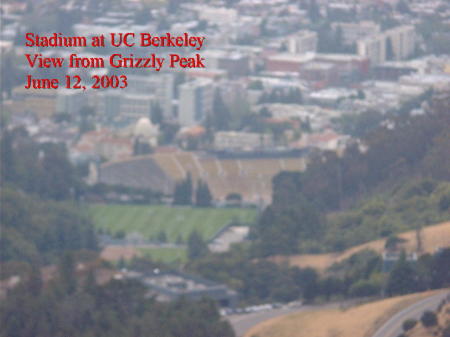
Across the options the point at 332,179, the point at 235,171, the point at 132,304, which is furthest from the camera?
the point at 235,171

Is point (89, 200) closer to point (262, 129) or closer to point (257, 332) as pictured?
point (262, 129)

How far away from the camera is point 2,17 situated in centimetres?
5556

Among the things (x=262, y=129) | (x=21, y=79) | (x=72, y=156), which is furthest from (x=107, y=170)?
(x=21, y=79)

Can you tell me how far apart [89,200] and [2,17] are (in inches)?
827

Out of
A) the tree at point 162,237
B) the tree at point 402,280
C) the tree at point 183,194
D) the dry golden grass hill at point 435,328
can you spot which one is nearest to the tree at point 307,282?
the tree at point 402,280

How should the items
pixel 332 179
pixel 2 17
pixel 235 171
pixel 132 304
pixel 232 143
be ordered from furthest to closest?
pixel 2 17 < pixel 232 143 < pixel 235 171 < pixel 332 179 < pixel 132 304

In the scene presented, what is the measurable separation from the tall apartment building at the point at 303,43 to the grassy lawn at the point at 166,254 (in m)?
19.3

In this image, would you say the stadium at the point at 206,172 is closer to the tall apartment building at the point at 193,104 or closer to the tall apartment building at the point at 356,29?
the tall apartment building at the point at 193,104

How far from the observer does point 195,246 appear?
30.4 m

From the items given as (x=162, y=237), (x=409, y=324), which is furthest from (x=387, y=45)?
(x=409, y=324)

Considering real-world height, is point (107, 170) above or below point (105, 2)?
below

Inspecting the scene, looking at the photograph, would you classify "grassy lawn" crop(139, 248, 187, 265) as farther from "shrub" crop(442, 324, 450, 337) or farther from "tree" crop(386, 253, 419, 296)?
"shrub" crop(442, 324, 450, 337)

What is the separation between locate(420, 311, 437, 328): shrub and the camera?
1523cm

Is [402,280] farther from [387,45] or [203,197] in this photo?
[387,45]
